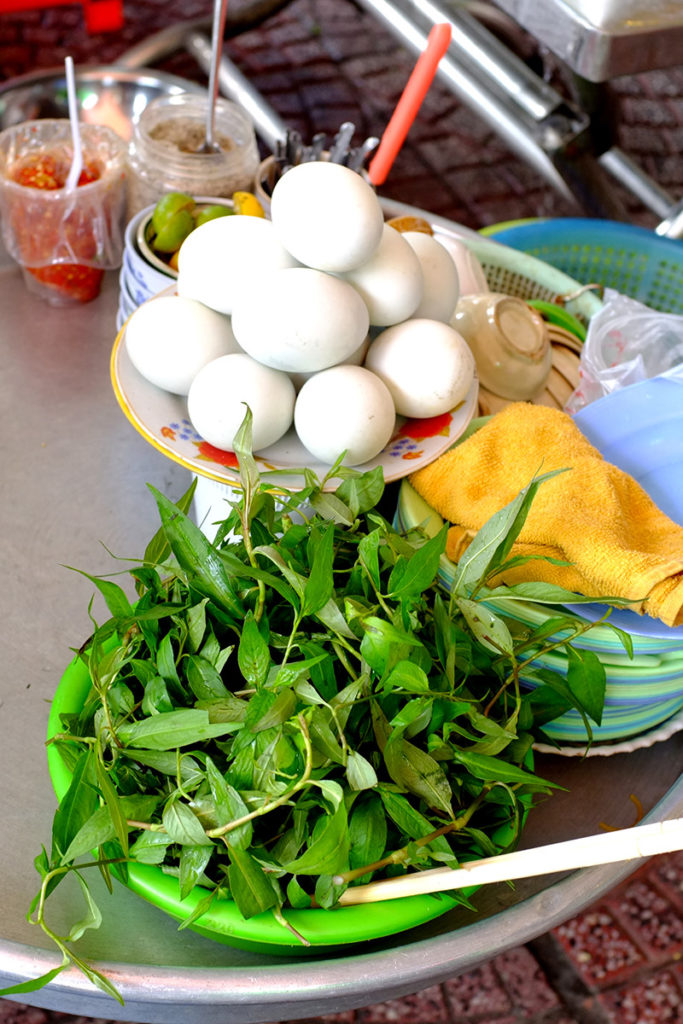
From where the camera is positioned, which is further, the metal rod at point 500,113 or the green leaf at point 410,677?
the metal rod at point 500,113

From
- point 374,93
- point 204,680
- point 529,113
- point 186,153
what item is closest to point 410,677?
point 204,680

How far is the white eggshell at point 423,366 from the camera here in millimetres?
754

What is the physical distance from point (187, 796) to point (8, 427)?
1.71 ft

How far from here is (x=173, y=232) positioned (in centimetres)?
89

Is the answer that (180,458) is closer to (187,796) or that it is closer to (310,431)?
(310,431)

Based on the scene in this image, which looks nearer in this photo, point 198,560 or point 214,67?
point 198,560

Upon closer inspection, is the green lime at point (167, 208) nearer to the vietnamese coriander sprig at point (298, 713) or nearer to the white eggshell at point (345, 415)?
the white eggshell at point (345, 415)

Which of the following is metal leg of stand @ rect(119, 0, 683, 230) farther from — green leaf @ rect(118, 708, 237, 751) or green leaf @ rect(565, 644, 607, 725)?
green leaf @ rect(118, 708, 237, 751)

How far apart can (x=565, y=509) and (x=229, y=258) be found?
32 cm

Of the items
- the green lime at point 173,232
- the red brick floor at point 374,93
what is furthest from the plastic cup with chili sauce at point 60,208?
the red brick floor at point 374,93

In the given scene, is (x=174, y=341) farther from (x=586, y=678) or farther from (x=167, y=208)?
(x=586, y=678)

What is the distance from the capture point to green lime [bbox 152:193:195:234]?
0.89 m

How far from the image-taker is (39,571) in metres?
0.80

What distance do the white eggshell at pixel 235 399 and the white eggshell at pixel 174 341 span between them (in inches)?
0.7
